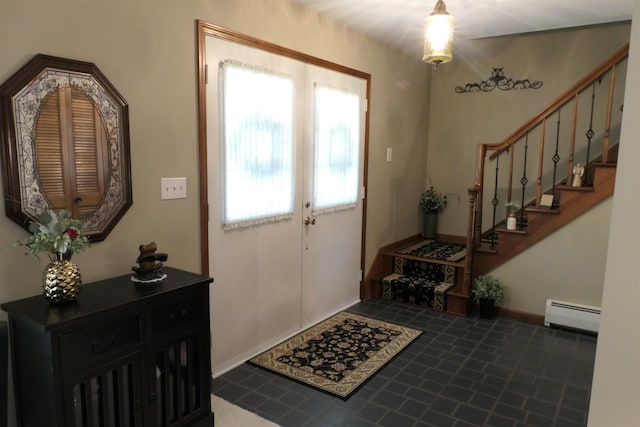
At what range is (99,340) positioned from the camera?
1.78m

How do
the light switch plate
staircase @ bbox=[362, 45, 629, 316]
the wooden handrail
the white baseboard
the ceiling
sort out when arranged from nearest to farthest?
the light switch plate
the white baseboard
the ceiling
the wooden handrail
staircase @ bbox=[362, 45, 629, 316]

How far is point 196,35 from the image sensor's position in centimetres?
255

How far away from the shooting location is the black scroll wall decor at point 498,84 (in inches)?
191

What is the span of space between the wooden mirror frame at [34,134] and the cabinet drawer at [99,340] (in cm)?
54

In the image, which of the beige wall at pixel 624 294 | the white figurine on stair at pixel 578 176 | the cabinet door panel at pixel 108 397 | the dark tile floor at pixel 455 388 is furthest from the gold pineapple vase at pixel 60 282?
the white figurine on stair at pixel 578 176

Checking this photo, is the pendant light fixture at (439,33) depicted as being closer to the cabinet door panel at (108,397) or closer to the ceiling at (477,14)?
the ceiling at (477,14)

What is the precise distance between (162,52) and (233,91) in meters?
0.52

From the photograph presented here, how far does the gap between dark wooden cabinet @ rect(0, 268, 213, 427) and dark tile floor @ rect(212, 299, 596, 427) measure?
56 centimetres

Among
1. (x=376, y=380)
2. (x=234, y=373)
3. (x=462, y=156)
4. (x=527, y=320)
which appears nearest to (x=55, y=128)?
(x=234, y=373)

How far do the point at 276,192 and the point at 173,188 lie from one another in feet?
2.86

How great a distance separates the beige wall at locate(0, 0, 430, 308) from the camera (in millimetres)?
1897

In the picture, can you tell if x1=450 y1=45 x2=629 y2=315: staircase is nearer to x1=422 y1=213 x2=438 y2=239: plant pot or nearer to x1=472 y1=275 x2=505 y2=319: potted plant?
x1=472 y1=275 x2=505 y2=319: potted plant

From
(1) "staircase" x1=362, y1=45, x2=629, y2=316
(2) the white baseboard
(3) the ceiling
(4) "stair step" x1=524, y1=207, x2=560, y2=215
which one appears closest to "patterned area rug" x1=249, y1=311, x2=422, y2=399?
(2) the white baseboard

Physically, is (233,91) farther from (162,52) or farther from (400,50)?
(400,50)
